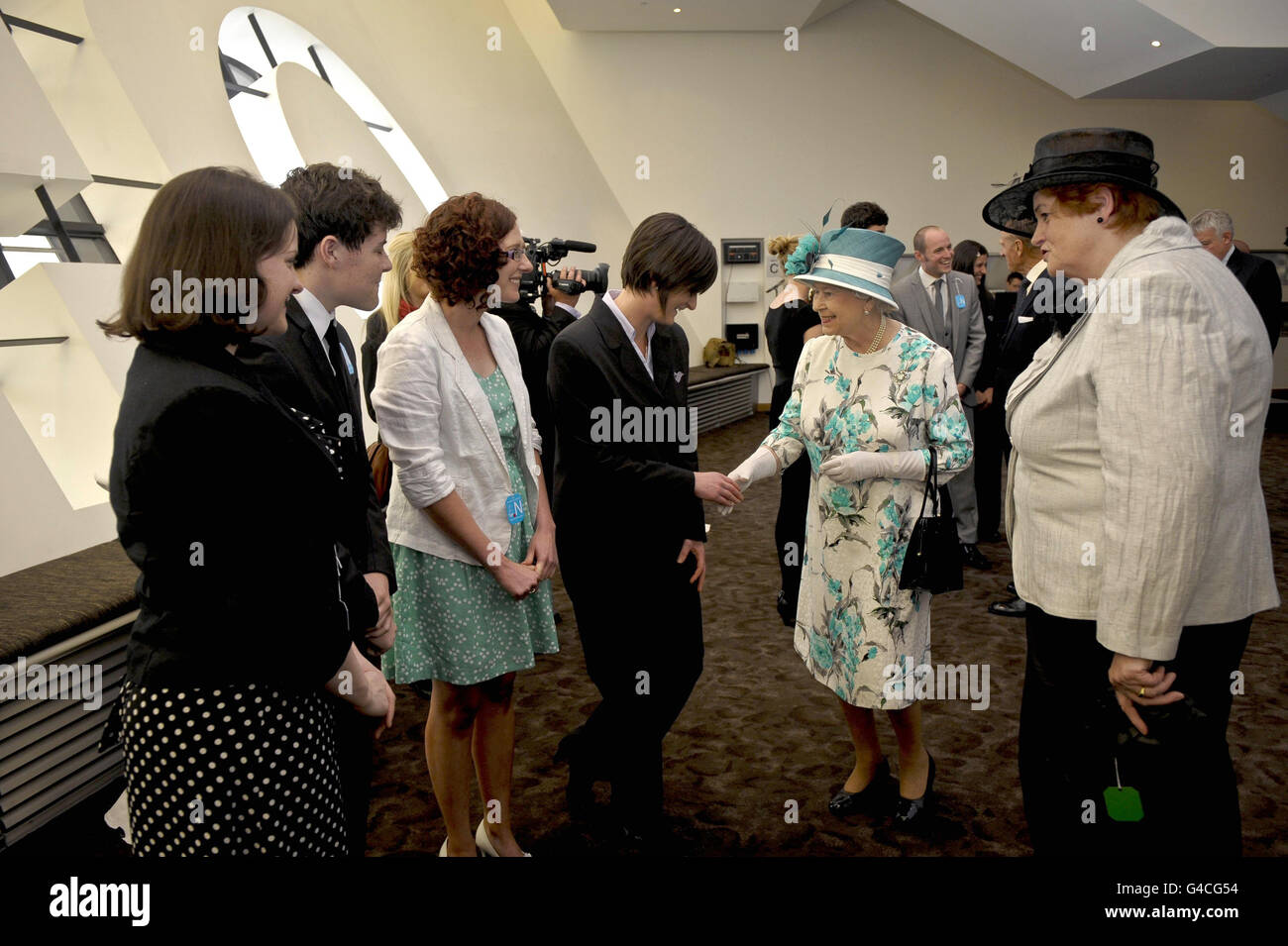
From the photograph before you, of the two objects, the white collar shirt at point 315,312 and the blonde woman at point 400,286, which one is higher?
the blonde woman at point 400,286

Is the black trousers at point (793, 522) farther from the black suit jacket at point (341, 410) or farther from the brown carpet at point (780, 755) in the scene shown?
the black suit jacket at point (341, 410)

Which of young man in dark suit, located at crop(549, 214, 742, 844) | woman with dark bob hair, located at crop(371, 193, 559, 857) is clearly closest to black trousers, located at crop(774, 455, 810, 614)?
young man in dark suit, located at crop(549, 214, 742, 844)

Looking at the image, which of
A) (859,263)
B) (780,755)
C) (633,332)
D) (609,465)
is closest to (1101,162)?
(859,263)

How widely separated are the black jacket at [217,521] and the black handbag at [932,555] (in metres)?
1.54

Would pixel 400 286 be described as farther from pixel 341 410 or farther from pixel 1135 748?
pixel 1135 748

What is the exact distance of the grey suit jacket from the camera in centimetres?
462

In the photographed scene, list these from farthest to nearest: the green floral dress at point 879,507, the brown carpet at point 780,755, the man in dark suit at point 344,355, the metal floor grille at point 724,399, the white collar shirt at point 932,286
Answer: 1. the metal floor grille at point 724,399
2. the white collar shirt at point 932,286
3. the brown carpet at point 780,755
4. the green floral dress at point 879,507
5. the man in dark suit at point 344,355

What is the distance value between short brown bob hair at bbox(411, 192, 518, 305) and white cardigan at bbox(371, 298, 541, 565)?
0.08 metres

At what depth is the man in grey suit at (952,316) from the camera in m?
4.61

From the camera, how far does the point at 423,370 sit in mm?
2119

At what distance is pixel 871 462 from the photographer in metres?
2.38

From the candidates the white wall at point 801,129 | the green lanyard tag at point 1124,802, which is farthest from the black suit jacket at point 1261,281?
the white wall at point 801,129
